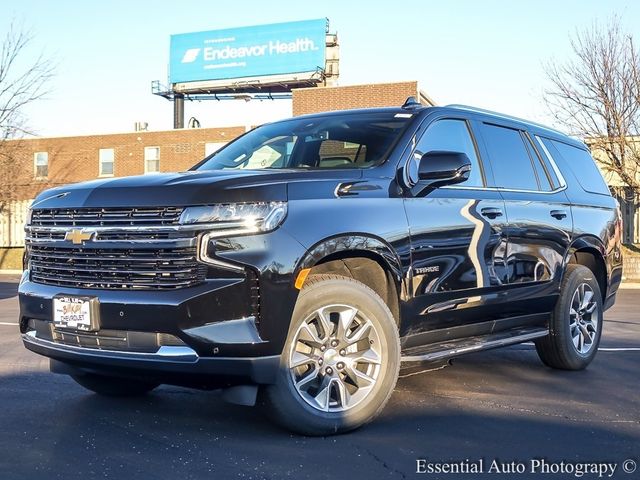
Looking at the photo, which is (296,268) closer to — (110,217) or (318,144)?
(110,217)

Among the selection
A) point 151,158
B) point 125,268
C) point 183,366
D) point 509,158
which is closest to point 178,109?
point 151,158

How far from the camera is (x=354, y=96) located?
92.7ft

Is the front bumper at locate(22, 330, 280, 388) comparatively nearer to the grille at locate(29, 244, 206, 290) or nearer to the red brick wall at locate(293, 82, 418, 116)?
the grille at locate(29, 244, 206, 290)

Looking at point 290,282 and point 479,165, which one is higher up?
point 479,165

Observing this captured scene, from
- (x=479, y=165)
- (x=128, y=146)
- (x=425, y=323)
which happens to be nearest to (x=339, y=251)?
(x=425, y=323)

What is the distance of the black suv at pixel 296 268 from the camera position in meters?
3.90

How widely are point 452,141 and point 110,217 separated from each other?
2.54 m

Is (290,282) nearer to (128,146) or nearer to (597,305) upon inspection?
(597,305)

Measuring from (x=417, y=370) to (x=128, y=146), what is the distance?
30.6m

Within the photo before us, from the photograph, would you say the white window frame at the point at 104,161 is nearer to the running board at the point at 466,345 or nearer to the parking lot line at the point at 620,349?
the parking lot line at the point at 620,349

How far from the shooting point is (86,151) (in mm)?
34688

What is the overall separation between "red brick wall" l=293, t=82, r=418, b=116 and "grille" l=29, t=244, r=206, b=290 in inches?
913

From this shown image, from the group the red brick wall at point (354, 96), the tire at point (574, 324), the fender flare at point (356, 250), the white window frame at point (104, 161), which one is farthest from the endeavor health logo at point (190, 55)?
the fender flare at point (356, 250)

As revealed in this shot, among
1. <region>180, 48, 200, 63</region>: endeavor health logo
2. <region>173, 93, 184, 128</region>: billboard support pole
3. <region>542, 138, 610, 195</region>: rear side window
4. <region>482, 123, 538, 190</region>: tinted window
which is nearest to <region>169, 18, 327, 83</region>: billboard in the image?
<region>180, 48, 200, 63</region>: endeavor health logo
